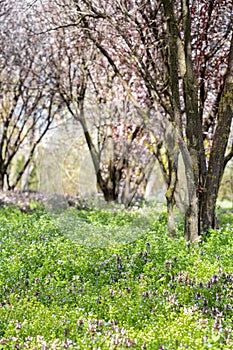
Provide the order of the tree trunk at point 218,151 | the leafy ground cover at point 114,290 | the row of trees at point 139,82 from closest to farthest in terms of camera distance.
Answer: the leafy ground cover at point 114,290
the row of trees at point 139,82
the tree trunk at point 218,151

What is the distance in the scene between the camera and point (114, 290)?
204 inches

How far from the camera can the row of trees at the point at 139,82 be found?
755 centimetres

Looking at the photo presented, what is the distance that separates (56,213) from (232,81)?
12.7ft

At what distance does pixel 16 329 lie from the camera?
13.9ft

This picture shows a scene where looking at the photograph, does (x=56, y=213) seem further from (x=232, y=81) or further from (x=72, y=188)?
(x=232, y=81)

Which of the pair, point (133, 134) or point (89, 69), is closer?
point (133, 134)

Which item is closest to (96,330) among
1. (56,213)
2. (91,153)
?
(56,213)

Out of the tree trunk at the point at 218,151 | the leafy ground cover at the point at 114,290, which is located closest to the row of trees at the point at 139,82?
the tree trunk at the point at 218,151

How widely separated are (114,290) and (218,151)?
334cm

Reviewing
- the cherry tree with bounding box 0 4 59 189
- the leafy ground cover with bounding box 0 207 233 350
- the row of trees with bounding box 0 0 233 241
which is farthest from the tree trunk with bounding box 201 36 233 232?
the cherry tree with bounding box 0 4 59 189

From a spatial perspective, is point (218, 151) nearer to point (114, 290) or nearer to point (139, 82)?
point (114, 290)

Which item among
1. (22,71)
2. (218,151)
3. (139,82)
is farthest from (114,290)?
(22,71)

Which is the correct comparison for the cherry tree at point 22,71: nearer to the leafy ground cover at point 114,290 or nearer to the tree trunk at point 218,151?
the tree trunk at point 218,151

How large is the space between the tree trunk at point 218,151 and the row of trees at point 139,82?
0.05 feet
